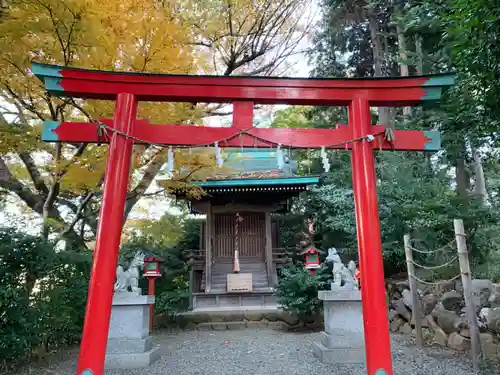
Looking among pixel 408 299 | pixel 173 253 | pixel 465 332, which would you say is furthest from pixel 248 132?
pixel 173 253

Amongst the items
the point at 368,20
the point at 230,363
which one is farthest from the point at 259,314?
the point at 368,20

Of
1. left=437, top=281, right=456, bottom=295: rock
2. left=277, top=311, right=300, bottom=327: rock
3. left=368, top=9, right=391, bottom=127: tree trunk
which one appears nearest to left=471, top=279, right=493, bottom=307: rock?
left=437, top=281, right=456, bottom=295: rock

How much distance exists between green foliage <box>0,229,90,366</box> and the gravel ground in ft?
1.58

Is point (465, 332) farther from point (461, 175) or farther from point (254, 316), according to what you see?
point (461, 175)

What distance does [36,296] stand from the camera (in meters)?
5.36

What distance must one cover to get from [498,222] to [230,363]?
7.56 meters

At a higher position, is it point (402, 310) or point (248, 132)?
point (248, 132)

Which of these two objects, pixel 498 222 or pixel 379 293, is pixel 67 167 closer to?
pixel 379 293

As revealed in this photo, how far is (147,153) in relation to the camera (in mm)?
6848

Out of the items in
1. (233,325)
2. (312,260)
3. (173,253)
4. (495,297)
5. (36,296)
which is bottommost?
(233,325)

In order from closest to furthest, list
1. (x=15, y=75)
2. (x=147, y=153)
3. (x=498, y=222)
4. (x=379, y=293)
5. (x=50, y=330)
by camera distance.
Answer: (x=379, y=293) < (x=15, y=75) < (x=50, y=330) < (x=147, y=153) < (x=498, y=222)

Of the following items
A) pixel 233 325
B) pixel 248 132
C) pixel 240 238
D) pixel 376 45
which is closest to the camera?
pixel 248 132

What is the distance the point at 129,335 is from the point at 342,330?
355cm

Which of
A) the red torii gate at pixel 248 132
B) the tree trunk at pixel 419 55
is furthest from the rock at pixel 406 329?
the tree trunk at pixel 419 55
